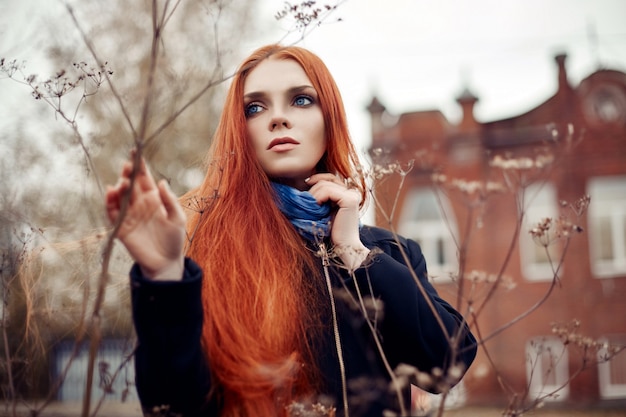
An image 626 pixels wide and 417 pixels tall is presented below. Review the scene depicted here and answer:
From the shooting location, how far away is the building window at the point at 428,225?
15594mm

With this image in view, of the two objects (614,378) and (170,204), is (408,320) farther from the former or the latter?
(614,378)

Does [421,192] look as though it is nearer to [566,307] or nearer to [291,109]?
[566,307]

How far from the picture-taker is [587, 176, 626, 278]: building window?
14859 millimetres

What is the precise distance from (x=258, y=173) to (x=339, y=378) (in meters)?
0.64

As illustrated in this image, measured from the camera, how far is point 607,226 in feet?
49.0

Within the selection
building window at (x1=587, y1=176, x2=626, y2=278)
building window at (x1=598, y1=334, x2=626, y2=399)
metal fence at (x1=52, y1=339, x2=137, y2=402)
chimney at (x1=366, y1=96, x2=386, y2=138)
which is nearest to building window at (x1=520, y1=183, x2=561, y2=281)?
building window at (x1=587, y1=176, x2=626, y2=278)

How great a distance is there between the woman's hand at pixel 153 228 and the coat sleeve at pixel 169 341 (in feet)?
0.11

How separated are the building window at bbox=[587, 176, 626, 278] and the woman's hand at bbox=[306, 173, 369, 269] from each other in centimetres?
1402

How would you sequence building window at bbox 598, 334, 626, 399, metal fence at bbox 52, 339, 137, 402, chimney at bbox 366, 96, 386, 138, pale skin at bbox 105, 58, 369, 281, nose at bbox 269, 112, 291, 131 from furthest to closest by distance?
chimney at bbox 366, 96, 386, 138 < building window at bbox 598, 334, 626, 399 < nose at bbox 269, 112, 291, 131 < pale skin at bbox 105, 58, 369, 281 < metal fence at bbox 52, 339, 137, 402

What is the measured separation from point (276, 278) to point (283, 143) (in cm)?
44

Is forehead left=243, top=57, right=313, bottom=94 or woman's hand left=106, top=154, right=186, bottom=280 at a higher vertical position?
forehead left=243, top=57, right=313, bottom=94

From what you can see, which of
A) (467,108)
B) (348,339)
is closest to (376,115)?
(467,108)

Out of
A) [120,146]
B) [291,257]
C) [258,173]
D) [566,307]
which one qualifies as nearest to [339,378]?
[291,257]

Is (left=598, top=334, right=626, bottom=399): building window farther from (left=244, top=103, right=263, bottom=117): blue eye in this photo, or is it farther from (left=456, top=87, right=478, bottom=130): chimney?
(left=244, top=103, right=263, bottom=117): blue eye
